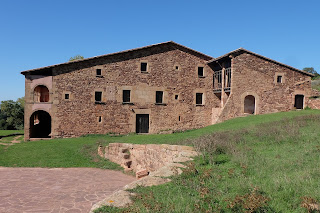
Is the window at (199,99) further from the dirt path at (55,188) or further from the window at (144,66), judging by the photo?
the dirt path at (55,188)

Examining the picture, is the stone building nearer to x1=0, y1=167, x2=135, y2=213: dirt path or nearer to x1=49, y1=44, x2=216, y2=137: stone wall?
x1=49, y1=44, x2=216, y2=137: stone wall

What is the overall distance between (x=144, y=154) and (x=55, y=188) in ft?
14.7

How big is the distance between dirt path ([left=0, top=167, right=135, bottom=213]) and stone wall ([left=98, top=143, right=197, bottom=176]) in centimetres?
101

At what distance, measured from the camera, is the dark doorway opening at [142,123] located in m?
20.8

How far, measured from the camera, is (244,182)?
507cm

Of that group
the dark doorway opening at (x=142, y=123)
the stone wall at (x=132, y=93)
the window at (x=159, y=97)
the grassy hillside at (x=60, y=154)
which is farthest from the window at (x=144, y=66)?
the grassy hillside at (x=60, y=154)

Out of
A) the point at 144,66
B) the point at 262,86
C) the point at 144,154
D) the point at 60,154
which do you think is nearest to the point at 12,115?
the point at 144,66

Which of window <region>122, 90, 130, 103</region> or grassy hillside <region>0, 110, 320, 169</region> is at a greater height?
window <region>122, 90, 130, 103</region>

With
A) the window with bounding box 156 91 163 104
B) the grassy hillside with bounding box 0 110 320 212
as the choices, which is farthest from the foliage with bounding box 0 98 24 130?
the grassy hillside with bounding box 0 110 320 212

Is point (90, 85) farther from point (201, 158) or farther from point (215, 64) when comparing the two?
point (201, 158)

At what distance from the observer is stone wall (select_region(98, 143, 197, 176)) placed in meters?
8.88

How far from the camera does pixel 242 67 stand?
65.7 feet

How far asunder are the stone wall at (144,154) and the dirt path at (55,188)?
101 cm

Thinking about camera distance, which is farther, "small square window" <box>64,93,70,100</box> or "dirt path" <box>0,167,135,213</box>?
"small square window" <box>64,93,70,100</box>
